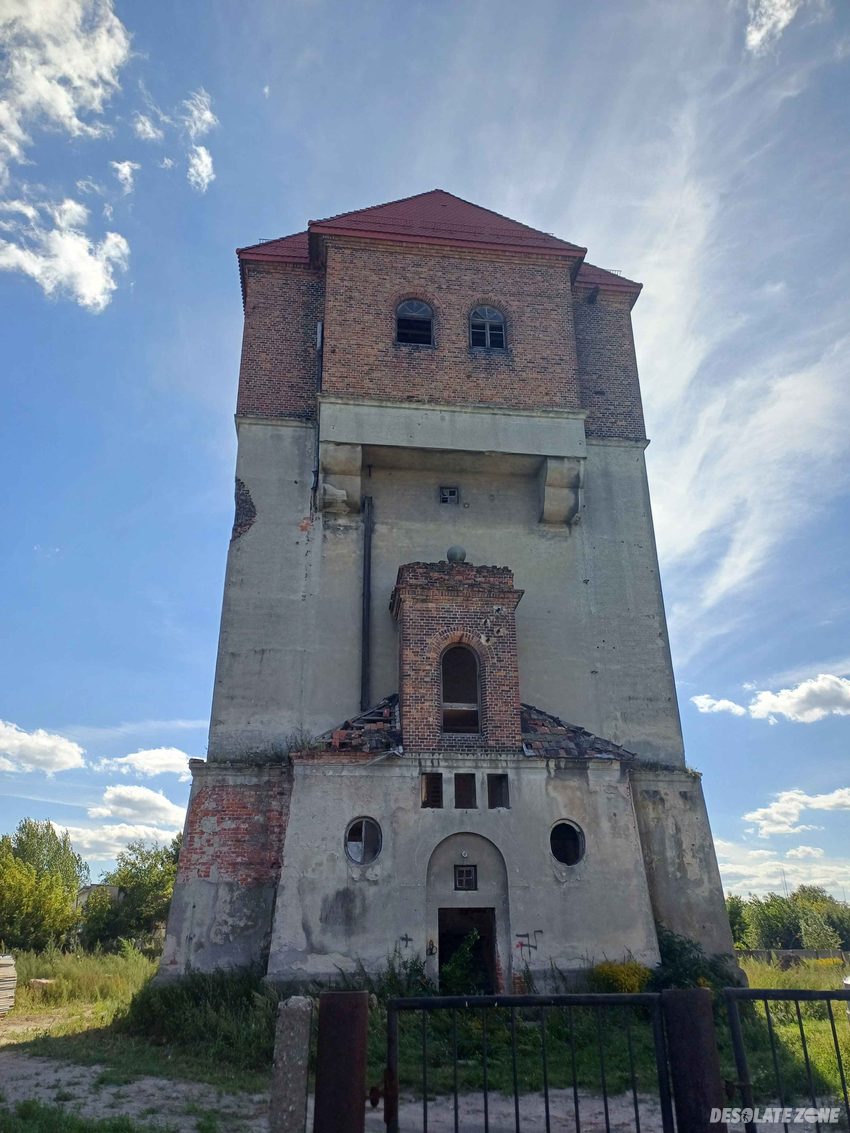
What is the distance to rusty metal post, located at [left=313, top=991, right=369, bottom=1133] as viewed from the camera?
420 centimetres

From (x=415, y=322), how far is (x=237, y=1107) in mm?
14703

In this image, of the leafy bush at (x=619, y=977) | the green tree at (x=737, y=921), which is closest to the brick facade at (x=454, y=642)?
the leafy bush at (x=619, y=977)

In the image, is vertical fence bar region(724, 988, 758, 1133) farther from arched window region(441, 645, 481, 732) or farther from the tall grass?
the tall grass

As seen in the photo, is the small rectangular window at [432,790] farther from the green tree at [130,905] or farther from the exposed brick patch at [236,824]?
the green tree at [130,905]

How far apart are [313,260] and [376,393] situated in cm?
442

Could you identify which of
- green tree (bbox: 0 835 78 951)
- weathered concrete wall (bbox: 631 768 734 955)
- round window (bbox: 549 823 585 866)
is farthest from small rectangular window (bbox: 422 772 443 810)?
green tree (bbox: 0 835 78 951)

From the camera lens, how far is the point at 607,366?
18.9 m

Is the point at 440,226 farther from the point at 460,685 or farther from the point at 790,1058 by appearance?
the point at 790,1058

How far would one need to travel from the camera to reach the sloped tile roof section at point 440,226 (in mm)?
17984

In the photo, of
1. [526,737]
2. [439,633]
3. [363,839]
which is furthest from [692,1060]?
[439,633]

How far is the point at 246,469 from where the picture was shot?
1700cm

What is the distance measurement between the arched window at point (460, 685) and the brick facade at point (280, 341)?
618 cm

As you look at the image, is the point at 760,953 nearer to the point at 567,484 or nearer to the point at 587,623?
the point at 587,623

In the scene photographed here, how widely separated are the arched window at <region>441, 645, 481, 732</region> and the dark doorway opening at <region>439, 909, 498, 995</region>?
3703 millimetres
